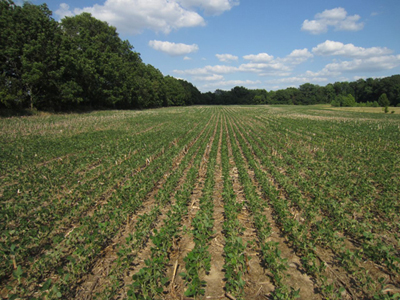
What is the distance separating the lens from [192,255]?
387 centimetres

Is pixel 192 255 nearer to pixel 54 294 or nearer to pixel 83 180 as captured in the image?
pixel 54 294

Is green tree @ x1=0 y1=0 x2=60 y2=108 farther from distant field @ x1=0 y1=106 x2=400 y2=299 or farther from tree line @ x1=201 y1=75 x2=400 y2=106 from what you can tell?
tree line @ x1=201 y1=75 x2=400 y2=106

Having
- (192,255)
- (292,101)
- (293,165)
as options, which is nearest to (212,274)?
(192,255)

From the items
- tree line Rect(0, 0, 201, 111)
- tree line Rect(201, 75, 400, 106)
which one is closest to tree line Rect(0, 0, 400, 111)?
tree line Rect(0, 0, 201, 111)

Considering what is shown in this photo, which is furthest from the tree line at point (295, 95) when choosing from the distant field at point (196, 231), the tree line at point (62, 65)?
the distant field at point (196, 231)

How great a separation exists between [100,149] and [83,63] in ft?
100

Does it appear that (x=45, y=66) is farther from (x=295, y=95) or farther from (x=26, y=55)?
(x=295, y=95)

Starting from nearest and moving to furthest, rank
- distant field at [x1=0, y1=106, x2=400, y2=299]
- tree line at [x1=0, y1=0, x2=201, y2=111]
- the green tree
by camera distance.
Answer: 1. distant field at [x1=0, y1=106, x2=400, y2=299]
2. the green tree
3. tree line at [x1=0, y1=0, x2=201, y2=111]

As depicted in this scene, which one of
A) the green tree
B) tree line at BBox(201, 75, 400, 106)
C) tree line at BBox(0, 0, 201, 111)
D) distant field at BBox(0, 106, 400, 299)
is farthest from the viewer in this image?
tree line at BBox(201, 75, 400, 106)

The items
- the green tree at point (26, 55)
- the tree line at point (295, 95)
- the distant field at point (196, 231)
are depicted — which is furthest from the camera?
the tree line at point (295, 95)

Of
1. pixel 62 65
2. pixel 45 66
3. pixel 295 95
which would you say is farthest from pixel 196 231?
pixel 295 95

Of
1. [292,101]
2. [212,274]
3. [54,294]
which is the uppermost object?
[292,101]

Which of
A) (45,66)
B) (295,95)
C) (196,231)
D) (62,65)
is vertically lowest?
(196,231)

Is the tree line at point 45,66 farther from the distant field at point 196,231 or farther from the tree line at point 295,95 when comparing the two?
the tree line at point 295,95
